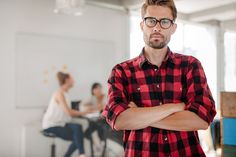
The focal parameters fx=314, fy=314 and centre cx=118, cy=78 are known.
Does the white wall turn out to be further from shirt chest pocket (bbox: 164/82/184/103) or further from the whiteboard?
shirt chest pocket (bbox: 164/82/184/103)

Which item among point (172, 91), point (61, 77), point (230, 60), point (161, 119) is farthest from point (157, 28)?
point (61, 77)

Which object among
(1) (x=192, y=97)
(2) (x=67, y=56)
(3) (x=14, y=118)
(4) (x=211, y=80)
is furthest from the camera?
(2) (x=67, y=56)

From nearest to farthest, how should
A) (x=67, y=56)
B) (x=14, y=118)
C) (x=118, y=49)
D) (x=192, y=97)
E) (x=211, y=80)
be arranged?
(x=192, y=97) → (x=211, y=80) → (x=14, y=118) → (x=67, y=56) → (x=118, y=49)

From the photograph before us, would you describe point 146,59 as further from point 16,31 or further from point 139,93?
point 16,31

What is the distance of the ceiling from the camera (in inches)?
144

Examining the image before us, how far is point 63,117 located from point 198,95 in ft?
9.80

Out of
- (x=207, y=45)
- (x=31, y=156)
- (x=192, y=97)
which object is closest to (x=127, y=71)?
(x=192, y=97)

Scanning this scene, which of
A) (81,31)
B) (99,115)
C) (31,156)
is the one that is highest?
(81,31)

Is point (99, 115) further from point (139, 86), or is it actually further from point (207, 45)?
point (139, 86)

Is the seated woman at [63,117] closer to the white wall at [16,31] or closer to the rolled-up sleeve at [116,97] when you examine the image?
the white wall at [16,31]

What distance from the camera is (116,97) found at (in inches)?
52.0

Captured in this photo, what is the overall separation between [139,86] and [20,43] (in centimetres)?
280

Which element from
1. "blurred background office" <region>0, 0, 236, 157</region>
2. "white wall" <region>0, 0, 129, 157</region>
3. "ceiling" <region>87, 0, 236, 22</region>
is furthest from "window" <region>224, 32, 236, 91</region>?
"white wall" <region>0, 0, 129, 157</region>

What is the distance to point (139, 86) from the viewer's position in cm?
134
